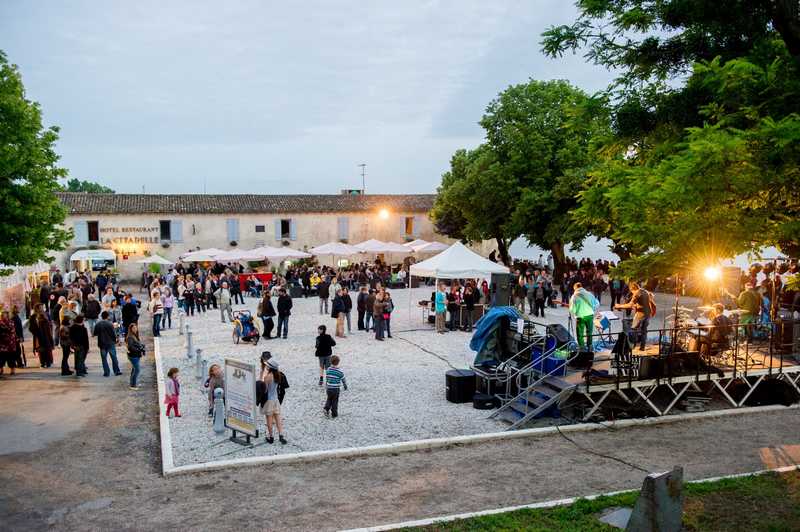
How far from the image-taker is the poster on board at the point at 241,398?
31.7 ft

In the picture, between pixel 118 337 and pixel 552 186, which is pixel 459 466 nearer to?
pixel 118 337

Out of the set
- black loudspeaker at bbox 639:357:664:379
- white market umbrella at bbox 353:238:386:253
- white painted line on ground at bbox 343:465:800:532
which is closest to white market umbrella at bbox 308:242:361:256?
white market umbrella at bbox 353:238:386:253

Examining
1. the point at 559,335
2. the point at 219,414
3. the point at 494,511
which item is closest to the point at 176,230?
the point at 219,414

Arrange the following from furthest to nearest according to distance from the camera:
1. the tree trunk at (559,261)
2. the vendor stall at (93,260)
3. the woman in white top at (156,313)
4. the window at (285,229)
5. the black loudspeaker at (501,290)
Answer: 1. the window at (285,229)
2. the vendor stall at (93,260)
3. the tree trunk at (559,261)
4. the black loudspeaker at (501,290)
5. the woman in white top at (156,313)

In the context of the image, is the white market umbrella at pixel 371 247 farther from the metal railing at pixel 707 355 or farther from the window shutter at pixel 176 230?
the metal railing at pixel 707 355

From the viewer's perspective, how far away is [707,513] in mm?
7293

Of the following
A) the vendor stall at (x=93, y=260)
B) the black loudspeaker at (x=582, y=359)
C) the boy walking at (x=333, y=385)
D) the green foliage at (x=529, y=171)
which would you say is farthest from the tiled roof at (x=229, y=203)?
the black loudspeaker at (x=582, y=359)

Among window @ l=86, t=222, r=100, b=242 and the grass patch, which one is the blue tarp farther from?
window @ l=86, t=222, r=100, b=242

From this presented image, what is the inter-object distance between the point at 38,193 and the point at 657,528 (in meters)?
16.9

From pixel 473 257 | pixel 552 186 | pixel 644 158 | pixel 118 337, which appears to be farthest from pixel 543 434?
pixel 552 186

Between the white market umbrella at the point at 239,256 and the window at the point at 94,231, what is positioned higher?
the window at the point at 94,231

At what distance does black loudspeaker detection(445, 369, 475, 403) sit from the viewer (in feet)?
39.7

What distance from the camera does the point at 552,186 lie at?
31.2 metres

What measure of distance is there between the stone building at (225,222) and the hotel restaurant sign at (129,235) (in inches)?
2.4
